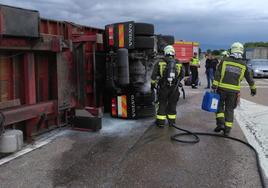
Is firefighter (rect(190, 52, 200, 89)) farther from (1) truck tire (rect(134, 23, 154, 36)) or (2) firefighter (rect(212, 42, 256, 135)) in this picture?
→ (2) firefighter (rect(212, 42, 256, 135))

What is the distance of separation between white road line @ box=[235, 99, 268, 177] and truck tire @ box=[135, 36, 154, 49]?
2639mm

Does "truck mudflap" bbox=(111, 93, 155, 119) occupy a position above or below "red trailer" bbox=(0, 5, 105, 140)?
below

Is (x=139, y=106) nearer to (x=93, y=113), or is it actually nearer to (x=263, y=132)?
(x=93, y=113)

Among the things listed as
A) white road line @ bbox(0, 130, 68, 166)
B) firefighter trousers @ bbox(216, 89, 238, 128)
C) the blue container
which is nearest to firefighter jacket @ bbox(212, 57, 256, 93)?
firefighter trousers @ bbox(216, 89, 238, 128)

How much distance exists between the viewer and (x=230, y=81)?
23.2 ft

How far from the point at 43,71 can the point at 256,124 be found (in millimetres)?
4573

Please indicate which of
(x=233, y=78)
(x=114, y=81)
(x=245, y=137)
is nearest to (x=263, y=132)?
(x=245, y=137)

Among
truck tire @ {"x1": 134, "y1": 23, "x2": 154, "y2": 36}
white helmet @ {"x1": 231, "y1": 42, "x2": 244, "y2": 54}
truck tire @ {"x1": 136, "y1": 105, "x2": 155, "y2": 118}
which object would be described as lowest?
truck tire @ {"x1": 136, "y1": 105, "x2": 155, "y2": 118}

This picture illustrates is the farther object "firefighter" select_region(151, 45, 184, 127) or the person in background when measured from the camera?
the person in background

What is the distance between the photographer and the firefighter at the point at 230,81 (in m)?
7.07

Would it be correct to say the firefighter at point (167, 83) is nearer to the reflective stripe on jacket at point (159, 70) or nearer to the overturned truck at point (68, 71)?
the reflective stripe on jacket at point (159, 70)

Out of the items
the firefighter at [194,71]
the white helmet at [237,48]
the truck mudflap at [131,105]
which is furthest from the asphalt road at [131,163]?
the firefighter at [194,71]

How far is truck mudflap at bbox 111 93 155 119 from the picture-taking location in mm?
8328

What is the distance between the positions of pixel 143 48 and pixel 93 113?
2016 mm
